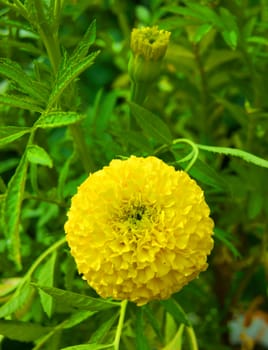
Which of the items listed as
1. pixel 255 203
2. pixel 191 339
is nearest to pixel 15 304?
pixel 191 339

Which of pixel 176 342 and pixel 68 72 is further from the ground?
pixel 68 72

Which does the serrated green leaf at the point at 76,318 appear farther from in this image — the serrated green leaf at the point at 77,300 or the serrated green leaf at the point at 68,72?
the serrated green leaf at the point at 68,72

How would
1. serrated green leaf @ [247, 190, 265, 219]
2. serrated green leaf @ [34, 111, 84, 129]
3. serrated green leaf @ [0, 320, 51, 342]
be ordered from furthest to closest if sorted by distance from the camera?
serrated green leaf @ [247, 190, 265, 219] < serrated green leaf @ [0, 320, 51, 342] < serrated green leaf @ [34, 111, 84, 129]

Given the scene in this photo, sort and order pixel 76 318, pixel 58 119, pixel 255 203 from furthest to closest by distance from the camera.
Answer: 1. pixel 255 203
2. pixel 76 318
3. pixel 58 119

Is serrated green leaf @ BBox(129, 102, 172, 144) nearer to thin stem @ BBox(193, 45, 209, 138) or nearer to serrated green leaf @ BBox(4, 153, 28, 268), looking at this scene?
serrated green leaf @ BBox(4, 153, 28, 268)

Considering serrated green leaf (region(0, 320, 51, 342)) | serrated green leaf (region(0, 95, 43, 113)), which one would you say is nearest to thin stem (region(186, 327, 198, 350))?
serrated green leaf (region(0, 320, 51, 342))

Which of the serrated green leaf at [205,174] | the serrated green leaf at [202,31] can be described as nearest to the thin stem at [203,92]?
the serrated green leaf at [202,31]

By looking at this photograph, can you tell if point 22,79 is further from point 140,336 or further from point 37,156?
point 140,336
